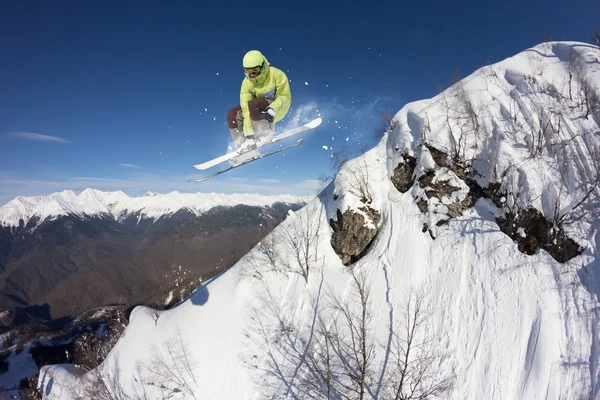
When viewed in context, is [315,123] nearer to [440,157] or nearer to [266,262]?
[440,157]

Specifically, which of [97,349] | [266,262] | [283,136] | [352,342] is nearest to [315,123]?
[283,136]

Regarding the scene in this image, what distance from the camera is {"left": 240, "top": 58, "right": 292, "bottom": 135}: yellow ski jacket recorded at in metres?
7.97

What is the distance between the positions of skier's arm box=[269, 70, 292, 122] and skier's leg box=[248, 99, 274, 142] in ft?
1.09

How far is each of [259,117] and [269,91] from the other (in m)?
0.88

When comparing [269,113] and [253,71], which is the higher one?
[253,71]

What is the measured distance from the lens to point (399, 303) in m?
18.2

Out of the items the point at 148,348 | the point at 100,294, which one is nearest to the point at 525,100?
the point at 148,348

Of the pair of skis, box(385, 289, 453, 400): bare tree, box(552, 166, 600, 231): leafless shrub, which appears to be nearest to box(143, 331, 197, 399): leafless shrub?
box(385, 289, 453, 400): bare tree

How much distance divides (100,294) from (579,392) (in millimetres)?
192940

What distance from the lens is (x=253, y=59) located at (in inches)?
263

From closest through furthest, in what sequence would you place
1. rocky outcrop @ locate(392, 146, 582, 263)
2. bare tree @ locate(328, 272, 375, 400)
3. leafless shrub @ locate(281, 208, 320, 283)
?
rocky outcrop @ locate(392, 146, 582, 263)
bare tree @ locate(328, 272, 375, 400)
leafless shrub @ locate(281, 208, 320, 283)

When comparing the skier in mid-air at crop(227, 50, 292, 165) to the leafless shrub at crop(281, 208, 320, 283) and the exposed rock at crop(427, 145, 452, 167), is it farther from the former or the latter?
the exposed rock at crop(427, 145, 452, 167)

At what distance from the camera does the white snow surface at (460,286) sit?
12.9m

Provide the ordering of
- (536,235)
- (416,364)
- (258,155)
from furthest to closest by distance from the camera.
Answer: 1. (536,235)
2. (416,364)
3. (258,155)
